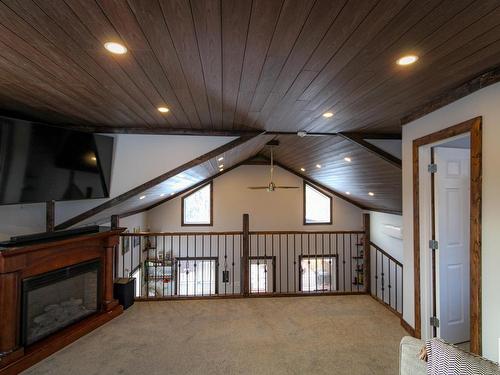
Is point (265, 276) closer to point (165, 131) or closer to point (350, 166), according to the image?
point (350, 166)

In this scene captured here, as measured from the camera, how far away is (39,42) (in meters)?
1.66

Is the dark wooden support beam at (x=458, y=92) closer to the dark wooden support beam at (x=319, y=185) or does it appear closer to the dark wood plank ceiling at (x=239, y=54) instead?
the dark wood plank ceiling at (x=239, y=54)

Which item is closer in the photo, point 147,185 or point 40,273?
point 40,273

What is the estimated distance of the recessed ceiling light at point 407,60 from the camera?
6.14ft

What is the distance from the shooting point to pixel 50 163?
2965mm

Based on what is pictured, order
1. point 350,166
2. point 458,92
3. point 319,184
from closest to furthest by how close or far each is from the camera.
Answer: point 458,92 < point 350,166 < point 319,184

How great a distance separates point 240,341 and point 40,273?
85.0 inches

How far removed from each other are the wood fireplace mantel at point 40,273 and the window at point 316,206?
254 inches

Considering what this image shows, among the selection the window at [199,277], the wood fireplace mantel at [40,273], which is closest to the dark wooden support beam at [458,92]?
the wood fireplace mantel at [40,273]

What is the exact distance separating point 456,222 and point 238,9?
120 inches

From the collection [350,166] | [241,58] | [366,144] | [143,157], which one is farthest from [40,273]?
[350,166]

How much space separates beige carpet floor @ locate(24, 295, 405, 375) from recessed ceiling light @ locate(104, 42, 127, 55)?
8.44 feet

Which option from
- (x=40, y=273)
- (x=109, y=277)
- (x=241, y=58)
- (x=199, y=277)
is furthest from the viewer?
(x=199, y=277)

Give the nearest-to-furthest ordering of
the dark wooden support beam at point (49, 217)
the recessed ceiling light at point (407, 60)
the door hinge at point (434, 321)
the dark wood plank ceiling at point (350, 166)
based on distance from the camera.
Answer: the recessed ceiling light at point (407, 60)
the door hinge at point (434, 321)
the dark wooden support beam at point (49, 217)
the dark wood plank ceiling at point (350, 166)
